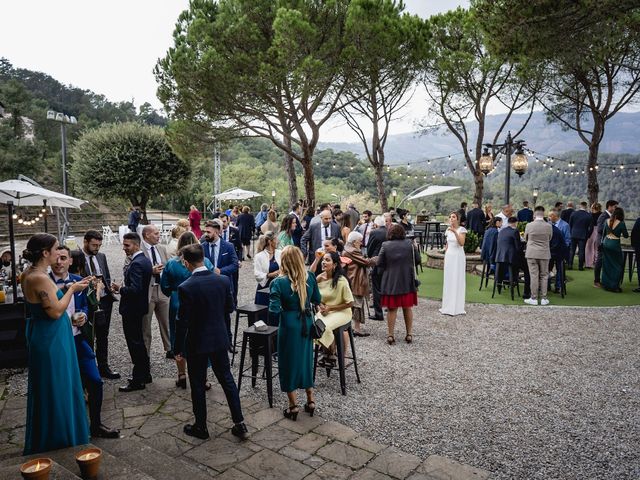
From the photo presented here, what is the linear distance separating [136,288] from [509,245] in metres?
6.46

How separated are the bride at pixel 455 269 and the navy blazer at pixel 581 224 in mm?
5527

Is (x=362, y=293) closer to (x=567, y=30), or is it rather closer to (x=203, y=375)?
(x=203, y=375)

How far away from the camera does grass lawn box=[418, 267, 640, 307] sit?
8.32 metres

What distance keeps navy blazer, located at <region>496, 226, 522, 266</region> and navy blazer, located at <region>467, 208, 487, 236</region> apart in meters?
4.35

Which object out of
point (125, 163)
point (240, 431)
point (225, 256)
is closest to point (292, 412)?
point (240, 431)

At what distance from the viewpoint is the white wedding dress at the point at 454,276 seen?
23.9ft

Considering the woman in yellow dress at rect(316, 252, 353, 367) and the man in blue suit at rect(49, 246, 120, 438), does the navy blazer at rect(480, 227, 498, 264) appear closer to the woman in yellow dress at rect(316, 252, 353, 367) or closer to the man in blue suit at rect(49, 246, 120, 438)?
the woman in yellow dress at rect(316, 252, 353, 367)

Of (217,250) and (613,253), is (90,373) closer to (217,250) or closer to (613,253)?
(217,250)

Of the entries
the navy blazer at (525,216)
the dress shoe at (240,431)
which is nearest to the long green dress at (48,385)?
the dress shoe at (240,431)

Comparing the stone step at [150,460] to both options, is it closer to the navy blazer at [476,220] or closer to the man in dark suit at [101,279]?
the man in dark suit at [101,279]

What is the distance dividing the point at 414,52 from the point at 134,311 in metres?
14.7

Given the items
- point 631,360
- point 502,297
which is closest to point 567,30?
point 631,360

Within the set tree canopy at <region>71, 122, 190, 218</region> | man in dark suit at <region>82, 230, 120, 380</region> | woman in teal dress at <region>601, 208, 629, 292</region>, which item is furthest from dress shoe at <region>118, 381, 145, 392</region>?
tree canopy at <region>71, 122, 190, 218</region>

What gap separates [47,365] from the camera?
2.92 m
